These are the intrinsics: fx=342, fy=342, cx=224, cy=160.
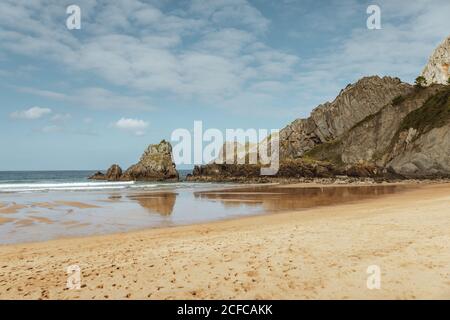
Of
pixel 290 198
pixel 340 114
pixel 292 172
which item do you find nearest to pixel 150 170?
pixel 292 172

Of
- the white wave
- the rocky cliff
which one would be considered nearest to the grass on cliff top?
the rocky cliff

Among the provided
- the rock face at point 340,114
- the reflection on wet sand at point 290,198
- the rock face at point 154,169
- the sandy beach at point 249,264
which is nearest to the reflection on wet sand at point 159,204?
the reflection on wet sand at point 290,198

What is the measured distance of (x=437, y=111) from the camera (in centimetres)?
7419

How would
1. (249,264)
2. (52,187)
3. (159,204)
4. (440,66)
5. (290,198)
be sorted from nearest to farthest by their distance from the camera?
(249,264) < (159,204) < (290,198) < (52,187) < (440,66)

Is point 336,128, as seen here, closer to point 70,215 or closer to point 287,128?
point 287,128

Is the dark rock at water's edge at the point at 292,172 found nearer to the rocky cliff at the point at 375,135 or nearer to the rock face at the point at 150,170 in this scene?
the rocky cliff at the point at 375,135

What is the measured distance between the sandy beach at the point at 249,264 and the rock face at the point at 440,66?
114 meters

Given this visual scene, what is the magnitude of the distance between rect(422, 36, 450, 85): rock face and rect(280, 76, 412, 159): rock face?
366 inches

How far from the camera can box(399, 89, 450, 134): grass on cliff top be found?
6925 centimetres

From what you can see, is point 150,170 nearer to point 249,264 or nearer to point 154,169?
point 154,169

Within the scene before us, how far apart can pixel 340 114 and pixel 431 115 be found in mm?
45787

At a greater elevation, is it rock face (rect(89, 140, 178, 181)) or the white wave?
rock face (rect(89, 140, 178, 181))

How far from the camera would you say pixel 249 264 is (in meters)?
9.37

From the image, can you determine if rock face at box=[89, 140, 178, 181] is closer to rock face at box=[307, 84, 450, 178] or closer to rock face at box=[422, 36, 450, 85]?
rock face at box=[307, 84, 450, 178]
